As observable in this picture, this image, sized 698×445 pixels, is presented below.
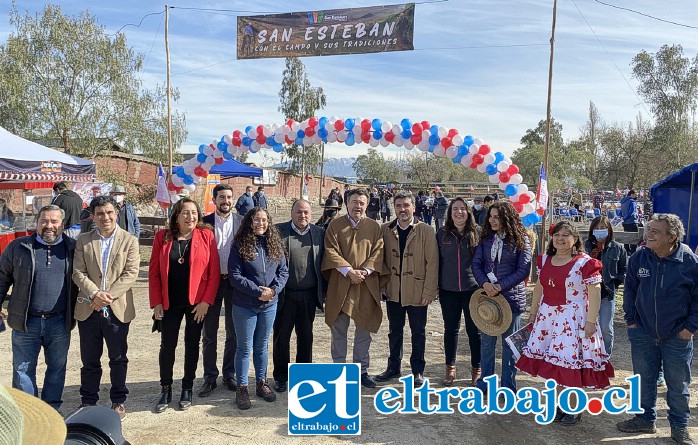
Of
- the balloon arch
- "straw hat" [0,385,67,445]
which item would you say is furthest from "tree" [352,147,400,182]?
"straw hat" [0,385,67,445]

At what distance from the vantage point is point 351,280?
457 centimetres

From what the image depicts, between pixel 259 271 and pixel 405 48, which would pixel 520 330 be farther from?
pixel 405 48

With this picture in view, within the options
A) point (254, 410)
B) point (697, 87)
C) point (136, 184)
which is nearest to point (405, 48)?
point (254, 410)

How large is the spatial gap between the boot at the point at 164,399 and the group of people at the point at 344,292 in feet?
0.06

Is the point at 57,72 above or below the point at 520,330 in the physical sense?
above

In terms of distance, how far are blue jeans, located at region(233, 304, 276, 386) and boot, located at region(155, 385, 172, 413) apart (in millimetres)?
577

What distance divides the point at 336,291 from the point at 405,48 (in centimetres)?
1037

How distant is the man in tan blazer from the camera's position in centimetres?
392

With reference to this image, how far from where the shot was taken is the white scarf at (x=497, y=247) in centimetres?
440

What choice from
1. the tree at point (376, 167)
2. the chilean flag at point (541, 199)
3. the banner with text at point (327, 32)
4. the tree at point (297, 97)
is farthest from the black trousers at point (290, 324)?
the tree at point (376, 167)

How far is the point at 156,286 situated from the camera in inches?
163

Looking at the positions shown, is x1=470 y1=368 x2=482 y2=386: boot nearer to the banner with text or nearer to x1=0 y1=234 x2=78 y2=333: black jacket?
x1=0 y1=234 x2=78 y2=333: black jacket

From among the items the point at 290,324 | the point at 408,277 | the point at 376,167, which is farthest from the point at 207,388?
the point at 376,167

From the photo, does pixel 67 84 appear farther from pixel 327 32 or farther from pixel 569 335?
pixel 569 335
